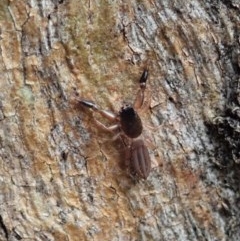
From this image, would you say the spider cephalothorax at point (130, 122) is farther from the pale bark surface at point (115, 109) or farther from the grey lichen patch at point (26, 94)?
the grey lichen patch at point (26, 94)

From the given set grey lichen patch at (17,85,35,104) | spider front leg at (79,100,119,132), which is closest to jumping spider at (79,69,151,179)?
spider front leg at (79,100,119,132)

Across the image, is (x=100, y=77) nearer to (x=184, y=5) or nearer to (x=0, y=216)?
(x=184, y=5)

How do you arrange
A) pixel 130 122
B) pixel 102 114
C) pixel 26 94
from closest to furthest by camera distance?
pixel 26 94
pixel 102 114
pixel 130 122

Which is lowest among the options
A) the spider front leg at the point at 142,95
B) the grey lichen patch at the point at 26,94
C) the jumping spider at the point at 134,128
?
the jumping spider at the point at 134,128

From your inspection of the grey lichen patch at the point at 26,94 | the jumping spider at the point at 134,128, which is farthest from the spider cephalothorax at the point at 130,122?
the grey lichen patch at the point at 26,94

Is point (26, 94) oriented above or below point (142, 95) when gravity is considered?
above

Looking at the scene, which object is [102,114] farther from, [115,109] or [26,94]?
[26,94]

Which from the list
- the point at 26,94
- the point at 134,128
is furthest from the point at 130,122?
the point at 26,94
